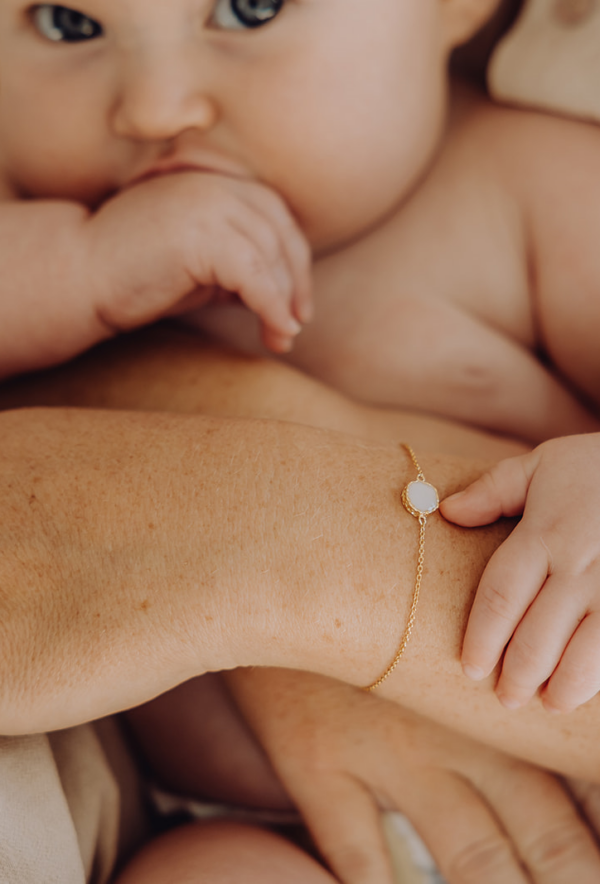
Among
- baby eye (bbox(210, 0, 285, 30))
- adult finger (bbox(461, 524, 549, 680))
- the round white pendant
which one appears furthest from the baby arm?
adult finger (bbox(461, 524, 549, 680))

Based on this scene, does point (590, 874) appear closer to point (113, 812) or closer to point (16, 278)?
point (113, 812)

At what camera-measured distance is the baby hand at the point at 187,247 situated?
837 mm

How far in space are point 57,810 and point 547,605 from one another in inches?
17.5

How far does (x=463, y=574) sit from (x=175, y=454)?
277 millimetres

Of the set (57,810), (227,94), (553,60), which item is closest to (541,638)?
(57,810)

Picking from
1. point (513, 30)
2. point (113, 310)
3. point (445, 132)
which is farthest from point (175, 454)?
point (513, 30)

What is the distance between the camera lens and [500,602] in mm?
578

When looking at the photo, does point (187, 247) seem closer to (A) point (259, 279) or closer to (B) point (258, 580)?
(A) point (259, 279)

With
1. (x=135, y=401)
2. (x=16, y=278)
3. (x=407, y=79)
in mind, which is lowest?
(x=135, y=401)

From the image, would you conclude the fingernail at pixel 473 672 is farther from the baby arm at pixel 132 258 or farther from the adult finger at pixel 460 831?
the baby arm at pixel 132 258

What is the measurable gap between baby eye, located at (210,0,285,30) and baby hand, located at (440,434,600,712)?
602 millimetres

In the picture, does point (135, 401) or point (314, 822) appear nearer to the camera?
point (314, 822)

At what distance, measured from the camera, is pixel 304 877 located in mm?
679

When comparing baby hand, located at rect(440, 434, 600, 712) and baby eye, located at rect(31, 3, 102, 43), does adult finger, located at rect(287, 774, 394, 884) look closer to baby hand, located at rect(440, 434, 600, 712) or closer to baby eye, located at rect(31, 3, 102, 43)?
baby hand, located at rect(440, 434, 600, 712)
